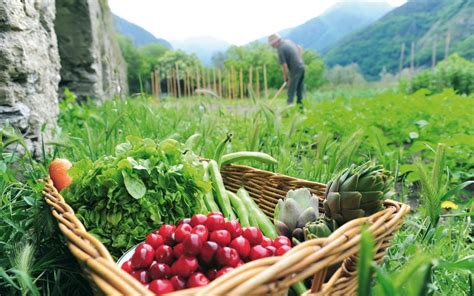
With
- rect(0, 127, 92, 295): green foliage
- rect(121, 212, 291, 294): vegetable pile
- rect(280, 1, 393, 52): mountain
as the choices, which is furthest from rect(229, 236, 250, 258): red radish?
rect(280, 1, 393, 52): mountain

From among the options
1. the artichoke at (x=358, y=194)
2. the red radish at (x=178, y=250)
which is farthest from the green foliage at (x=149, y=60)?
the red radish at (x=178, y=250)

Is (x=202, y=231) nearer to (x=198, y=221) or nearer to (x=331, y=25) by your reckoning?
(x=198, y=221)

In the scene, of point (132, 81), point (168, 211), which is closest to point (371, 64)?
point (132, 81)

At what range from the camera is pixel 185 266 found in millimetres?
921

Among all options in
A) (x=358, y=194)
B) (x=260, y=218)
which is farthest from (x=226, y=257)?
(x=260, y=218)

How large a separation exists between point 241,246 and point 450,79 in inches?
433

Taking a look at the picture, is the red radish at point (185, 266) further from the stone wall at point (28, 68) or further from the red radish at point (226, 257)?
the stone wall at point (28, 68)

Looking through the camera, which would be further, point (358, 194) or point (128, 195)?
point (128, 195)

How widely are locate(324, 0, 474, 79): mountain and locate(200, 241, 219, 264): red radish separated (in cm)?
4541

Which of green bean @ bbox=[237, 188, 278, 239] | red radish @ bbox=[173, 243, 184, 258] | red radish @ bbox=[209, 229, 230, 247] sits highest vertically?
red radish @ bbox=[209, 229, 230, 247]

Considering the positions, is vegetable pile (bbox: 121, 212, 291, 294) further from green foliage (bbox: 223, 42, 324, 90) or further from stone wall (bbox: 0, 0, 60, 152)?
green foliage (bbox: 223, 42, 324, 90)

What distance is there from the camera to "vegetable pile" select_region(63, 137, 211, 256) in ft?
4.20

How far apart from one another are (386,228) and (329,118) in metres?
3.42

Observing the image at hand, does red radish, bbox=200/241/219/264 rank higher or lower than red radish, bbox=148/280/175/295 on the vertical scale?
higher
